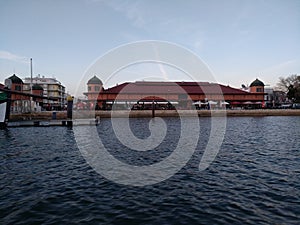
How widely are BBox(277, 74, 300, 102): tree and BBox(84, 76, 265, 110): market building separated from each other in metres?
28.0

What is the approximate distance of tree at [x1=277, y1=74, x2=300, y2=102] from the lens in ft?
316

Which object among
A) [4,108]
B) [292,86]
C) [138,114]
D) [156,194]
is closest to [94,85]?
[138,114]

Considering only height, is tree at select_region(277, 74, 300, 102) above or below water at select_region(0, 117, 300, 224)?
above

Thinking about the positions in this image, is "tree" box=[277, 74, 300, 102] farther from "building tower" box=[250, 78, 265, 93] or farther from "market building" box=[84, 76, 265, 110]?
"market building" box=[84, 76, 265, 110]

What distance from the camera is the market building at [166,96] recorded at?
68938 mm

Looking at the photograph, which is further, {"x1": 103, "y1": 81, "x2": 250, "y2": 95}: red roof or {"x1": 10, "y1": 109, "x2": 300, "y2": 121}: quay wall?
{"x1": 103, "y1": 81, "x2": 250, "y2": 95}: red roof

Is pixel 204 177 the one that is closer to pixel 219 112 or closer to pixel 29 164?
pixel 29 164

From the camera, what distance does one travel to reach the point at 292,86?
100 m

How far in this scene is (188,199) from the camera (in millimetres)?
9297

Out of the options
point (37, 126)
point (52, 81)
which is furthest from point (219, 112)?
point (52, 81)

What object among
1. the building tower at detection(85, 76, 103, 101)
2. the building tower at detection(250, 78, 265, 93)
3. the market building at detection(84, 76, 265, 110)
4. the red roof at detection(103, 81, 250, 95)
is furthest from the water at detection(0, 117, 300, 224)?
the building tower at detection(250, 78, 265, 93)

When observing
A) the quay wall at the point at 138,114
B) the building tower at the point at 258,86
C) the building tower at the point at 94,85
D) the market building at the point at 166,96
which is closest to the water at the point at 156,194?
the quay wall at the point at 138,114

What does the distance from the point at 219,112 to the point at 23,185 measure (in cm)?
6008

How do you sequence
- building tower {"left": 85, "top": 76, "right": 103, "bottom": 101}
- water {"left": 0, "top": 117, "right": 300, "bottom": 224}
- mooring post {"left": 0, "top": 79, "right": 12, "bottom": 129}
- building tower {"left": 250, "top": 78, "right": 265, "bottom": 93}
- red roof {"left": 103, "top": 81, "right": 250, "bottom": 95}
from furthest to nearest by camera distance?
building tower {"left": 250, "top": 78, "right": 265, "bottom": 93}, building tower {"left": 85, "top": 76, "right": 103, "bottom": 101}, red roof {"left": 103, "top": 81, "right": 250, "bottom": 95}, mooring post {"left": 0, "top": 79, "right": 12, "bottom": 129}, water {"left": 0, "top": 117, "right": 300, "bottom": 224}
